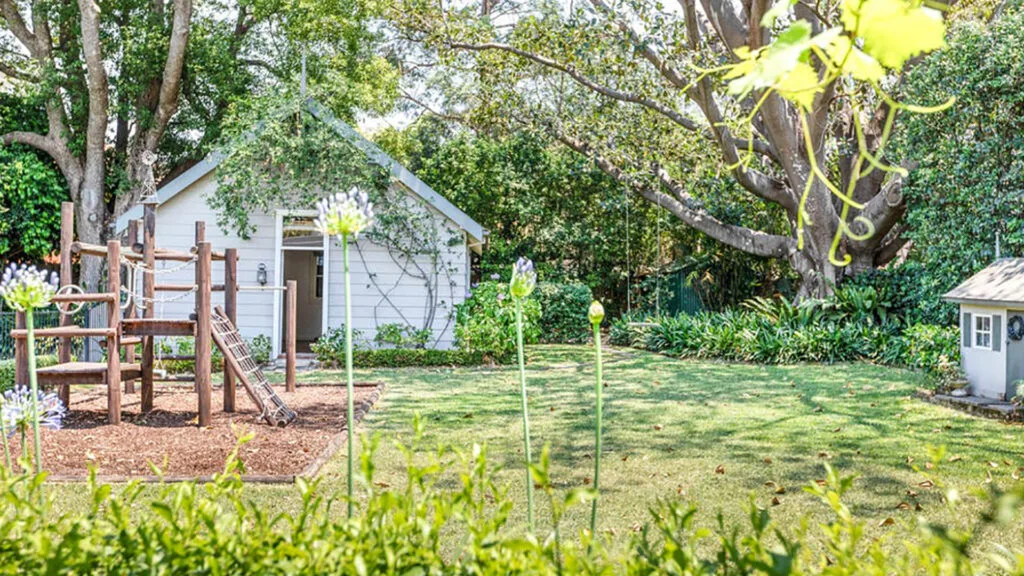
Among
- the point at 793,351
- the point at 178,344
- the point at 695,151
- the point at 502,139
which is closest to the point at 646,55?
the point at 695,151

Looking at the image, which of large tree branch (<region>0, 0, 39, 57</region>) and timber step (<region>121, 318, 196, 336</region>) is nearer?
timber step (<region>121, 318, 196, 336</region>)

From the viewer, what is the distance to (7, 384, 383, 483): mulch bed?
5980mm

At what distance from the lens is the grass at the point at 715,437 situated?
4988 mm

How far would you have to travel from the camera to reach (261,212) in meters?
15.3

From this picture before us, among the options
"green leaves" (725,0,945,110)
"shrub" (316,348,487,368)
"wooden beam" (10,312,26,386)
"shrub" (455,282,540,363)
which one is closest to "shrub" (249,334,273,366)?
"shrub" (316,348,487,368)

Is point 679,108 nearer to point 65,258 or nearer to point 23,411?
point 65,258

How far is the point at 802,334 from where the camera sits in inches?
547

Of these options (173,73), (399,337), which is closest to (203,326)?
(399,337)

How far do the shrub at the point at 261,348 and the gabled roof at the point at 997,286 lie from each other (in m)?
11.0

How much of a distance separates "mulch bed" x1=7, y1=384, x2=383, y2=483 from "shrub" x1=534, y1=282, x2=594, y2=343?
879 centimetres

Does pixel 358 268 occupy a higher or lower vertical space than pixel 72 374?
higher

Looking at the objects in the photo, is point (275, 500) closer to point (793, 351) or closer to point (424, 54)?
point (793, 351)

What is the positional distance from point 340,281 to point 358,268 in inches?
16.4

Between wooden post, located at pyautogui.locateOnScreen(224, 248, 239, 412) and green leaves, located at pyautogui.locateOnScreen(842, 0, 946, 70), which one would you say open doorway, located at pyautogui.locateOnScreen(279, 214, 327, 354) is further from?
green leaves, located at pyautogui.locateOnScreen(842, 0, 946, 70)
